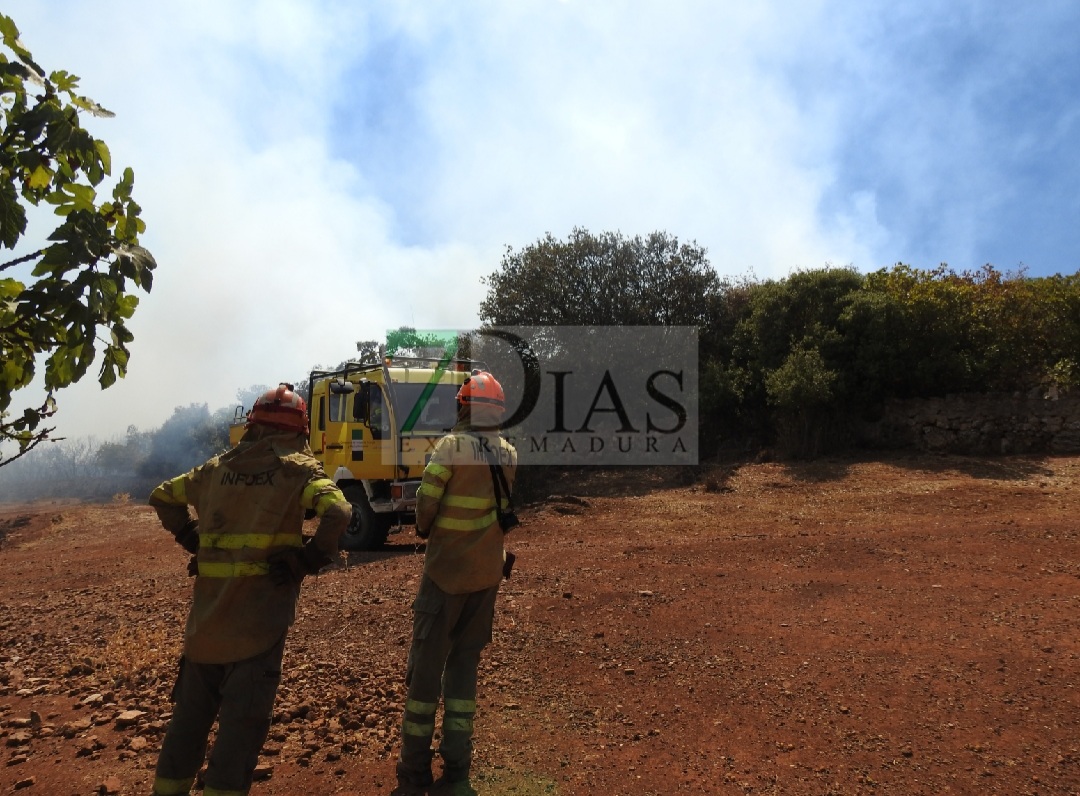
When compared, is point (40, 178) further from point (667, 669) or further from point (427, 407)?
point (427, 407)

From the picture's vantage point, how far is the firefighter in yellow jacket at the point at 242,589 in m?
2.90

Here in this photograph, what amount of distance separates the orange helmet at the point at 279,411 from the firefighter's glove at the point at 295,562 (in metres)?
0.54

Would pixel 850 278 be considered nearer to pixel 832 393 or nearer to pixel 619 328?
pixel 832 393

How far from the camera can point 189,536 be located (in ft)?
10.6

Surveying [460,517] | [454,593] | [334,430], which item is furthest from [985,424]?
[454,593]

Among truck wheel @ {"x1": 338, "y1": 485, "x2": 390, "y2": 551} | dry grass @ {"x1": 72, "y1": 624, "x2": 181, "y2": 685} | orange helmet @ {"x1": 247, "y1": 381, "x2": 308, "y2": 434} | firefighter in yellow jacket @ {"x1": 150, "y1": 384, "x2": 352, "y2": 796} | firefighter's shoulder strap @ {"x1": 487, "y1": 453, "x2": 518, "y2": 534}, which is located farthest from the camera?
truck wheel @ {"x1": 338, "y1": 485, "x2": 390, "y2": 551}

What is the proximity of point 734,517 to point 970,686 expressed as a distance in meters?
7.69

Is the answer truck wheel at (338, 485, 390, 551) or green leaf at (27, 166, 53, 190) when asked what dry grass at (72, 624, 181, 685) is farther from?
truck wheel at (338, 485, 390, 551)

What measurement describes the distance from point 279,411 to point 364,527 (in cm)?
759

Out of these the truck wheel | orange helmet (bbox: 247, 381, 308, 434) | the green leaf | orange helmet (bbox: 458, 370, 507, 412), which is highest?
the green leaf

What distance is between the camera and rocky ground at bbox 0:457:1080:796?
11.9 feet

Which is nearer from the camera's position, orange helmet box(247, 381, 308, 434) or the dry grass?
orange helmet box(247, 381, 308, 434)

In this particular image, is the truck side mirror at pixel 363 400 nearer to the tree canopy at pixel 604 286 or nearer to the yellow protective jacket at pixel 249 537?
the yellow protective jacket at pixel 249 537

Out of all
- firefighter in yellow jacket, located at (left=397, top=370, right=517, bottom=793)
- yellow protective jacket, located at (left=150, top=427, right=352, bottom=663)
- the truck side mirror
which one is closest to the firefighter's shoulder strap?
firefighter in yellow jacket, located at (left=397, top=370, right=517, bottom=793)
